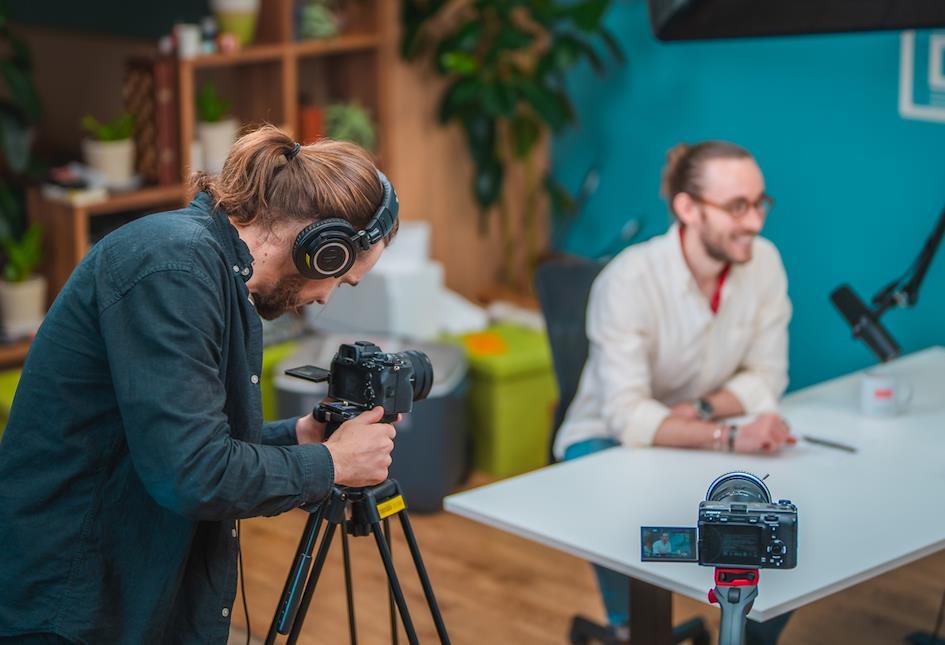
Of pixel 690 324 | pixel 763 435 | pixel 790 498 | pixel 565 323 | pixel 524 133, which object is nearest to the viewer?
pixel 790 498

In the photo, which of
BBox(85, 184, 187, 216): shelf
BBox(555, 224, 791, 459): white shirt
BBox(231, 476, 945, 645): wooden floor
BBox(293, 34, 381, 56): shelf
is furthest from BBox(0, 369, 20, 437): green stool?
BBox(555, 224, 791, 459): white shirt

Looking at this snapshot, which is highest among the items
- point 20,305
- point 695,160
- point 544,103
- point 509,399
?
point 544,103

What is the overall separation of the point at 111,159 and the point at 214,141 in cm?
34

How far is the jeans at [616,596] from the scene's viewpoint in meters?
2.94

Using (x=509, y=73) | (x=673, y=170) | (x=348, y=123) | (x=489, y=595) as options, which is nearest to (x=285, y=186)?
(x=673, y=170)

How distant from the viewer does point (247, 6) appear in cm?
429

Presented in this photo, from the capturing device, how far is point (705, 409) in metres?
3.14

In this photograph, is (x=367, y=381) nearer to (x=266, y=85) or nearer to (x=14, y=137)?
(x=14, y=137)

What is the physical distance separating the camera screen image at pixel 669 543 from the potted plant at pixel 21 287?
264cm

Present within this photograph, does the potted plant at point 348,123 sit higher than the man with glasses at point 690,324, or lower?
higher

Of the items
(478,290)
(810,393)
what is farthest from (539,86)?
(810,393)

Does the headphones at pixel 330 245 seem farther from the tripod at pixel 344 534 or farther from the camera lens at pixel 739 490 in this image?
the camera lens at pixel 739 490

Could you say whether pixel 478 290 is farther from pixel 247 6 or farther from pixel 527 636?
pixel 527 636

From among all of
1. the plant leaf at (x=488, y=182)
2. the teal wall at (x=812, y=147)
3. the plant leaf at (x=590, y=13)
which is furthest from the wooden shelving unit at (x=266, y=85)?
the teal wall at (x=812, y=147)
